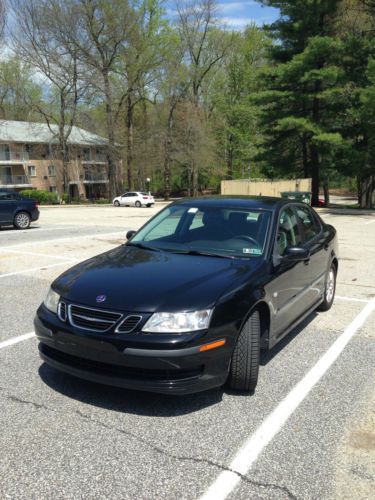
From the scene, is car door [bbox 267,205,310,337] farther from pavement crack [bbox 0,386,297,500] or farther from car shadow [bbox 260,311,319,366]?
pavement crack [bbox 0,386,297,500]

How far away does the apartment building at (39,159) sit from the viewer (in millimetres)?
57469

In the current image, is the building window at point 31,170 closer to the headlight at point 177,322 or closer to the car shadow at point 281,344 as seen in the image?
the car shadow at point 281,344

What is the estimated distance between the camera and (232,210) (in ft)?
15.8

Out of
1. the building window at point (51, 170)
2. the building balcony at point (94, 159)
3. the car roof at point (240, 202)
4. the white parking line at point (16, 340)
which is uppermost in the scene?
the building balcony at point (94, 159)

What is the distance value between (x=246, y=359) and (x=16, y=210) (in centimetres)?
1425

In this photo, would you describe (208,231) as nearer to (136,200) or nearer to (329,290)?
(329,290)

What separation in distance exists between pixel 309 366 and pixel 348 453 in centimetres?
138

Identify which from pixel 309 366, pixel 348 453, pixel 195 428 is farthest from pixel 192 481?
pixel 309 366

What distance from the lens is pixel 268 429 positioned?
3242 mm

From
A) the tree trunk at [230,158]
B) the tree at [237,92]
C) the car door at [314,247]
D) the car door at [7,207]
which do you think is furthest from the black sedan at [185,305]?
the tree trunk at [230,158]

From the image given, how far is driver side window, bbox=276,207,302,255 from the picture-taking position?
458 cm

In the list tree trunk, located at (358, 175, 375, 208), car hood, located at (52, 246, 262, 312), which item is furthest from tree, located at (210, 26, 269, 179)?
car hood, located at (52, 246, 262, 312)

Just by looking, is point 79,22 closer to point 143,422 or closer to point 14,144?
point 14,144

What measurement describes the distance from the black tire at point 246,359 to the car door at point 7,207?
14.0 metres
